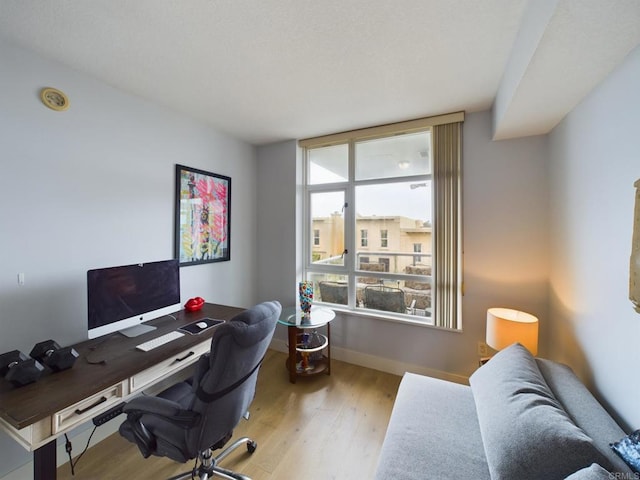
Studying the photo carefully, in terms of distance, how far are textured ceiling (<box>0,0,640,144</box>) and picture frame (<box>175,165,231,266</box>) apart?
2.20ft

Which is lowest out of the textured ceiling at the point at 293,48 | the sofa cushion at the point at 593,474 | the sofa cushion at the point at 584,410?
the sofa cushion at the point at 584,410

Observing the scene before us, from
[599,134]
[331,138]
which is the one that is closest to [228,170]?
[331,138]

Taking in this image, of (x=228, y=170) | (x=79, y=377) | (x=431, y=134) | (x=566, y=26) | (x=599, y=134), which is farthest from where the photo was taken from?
(x=228, y=170)

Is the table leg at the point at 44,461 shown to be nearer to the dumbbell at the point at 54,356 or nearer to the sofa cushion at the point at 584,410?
the dumbbell at the point at 54,356

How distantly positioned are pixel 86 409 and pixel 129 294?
0.69 metres

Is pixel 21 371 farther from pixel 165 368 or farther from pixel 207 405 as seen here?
pixel 207 405

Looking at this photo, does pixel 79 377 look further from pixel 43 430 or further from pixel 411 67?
pixel 411 67

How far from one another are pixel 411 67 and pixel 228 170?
203 cm

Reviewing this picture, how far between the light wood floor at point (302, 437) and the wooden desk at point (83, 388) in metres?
0.62

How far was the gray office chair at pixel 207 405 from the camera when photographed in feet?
3.72

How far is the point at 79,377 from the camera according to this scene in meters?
1.23

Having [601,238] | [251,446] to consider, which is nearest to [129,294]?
[251,446]

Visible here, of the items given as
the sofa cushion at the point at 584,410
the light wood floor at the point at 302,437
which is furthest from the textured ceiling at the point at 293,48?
the light wood floor at the point at 302,437

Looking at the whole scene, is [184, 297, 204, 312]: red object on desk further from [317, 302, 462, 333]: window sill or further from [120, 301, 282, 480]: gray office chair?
[317, 302, 462, 333]: window sill
